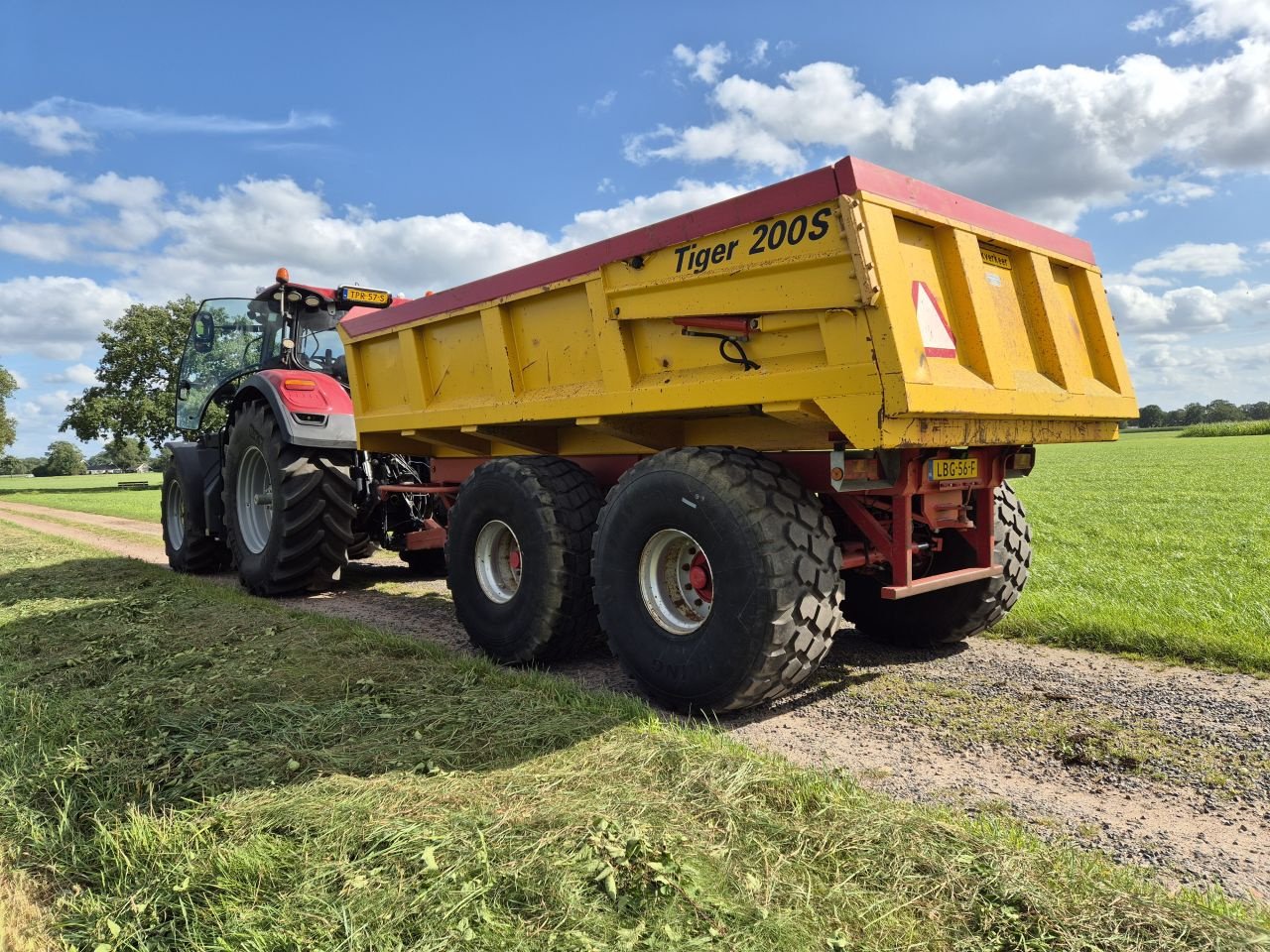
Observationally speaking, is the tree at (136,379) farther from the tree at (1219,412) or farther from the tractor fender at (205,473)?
the tree at (1219,412)

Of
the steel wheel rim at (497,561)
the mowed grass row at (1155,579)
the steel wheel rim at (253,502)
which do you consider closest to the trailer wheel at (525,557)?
the steel wheel rim at (497,561)

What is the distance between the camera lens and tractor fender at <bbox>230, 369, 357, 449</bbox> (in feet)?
21.5

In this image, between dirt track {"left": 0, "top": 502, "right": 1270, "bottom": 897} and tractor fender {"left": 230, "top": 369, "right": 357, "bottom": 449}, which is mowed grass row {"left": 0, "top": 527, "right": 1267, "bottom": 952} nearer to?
dirt track {"left": 0, "top": 502, "right": 1270, "bottom": 897}

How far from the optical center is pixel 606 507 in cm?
413

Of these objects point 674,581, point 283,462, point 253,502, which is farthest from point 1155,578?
point 253,502

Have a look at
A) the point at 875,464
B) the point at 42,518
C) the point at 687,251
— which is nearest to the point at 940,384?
the point at 875,464

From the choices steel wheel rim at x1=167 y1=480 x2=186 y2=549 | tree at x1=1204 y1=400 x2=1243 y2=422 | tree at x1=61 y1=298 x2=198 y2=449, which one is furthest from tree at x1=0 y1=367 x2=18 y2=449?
tree at x1=1204 y1=400 x2=1243 y2=422

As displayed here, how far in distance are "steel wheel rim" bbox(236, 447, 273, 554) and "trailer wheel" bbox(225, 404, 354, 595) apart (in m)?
0.02

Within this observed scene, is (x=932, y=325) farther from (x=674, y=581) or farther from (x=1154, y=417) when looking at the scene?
(x=1154, y=417)

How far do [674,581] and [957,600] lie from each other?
5.94 ft

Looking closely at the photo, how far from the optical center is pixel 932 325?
3.45 m

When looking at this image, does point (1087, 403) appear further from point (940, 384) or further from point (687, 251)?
point (687, 251)

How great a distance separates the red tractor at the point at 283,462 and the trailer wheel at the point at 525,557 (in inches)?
52.6

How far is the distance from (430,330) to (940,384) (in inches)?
140
